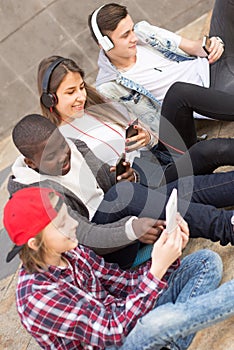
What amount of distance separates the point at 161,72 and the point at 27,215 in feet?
3.64

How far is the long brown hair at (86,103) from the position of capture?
6.66 feet

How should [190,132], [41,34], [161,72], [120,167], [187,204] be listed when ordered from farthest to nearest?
1. [41,34]
2. [161,72]
3. [190,132]
4. [120,167]
5. [187,204]

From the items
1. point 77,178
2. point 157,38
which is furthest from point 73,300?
point 157,38

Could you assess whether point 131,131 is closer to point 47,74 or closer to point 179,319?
point 47,74

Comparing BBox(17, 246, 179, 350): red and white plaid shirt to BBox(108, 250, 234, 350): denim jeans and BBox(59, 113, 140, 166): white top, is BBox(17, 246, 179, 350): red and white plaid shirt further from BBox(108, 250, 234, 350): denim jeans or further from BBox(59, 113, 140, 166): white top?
BBox(59, 113, 140, 166): white top

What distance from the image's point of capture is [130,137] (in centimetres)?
211

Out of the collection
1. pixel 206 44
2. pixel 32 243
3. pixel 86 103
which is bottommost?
pixel 206 44

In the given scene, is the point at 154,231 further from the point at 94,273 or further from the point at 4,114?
the point at 4,114

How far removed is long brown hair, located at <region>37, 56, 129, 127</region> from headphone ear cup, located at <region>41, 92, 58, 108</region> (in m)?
0.02

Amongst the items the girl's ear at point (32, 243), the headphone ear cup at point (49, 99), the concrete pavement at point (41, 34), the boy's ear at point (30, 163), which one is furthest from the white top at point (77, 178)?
the concrete pavement at point (41, 34)

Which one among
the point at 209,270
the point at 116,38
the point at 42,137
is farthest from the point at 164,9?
the point at 209,270

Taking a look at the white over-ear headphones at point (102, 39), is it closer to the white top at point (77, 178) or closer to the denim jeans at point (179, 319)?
the white top at point (77, 178)

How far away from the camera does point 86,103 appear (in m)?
2.10

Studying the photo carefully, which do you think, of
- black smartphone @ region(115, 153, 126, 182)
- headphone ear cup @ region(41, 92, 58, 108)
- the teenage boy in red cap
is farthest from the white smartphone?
headphone ear cup @ region(41, 92, 58, 108)
